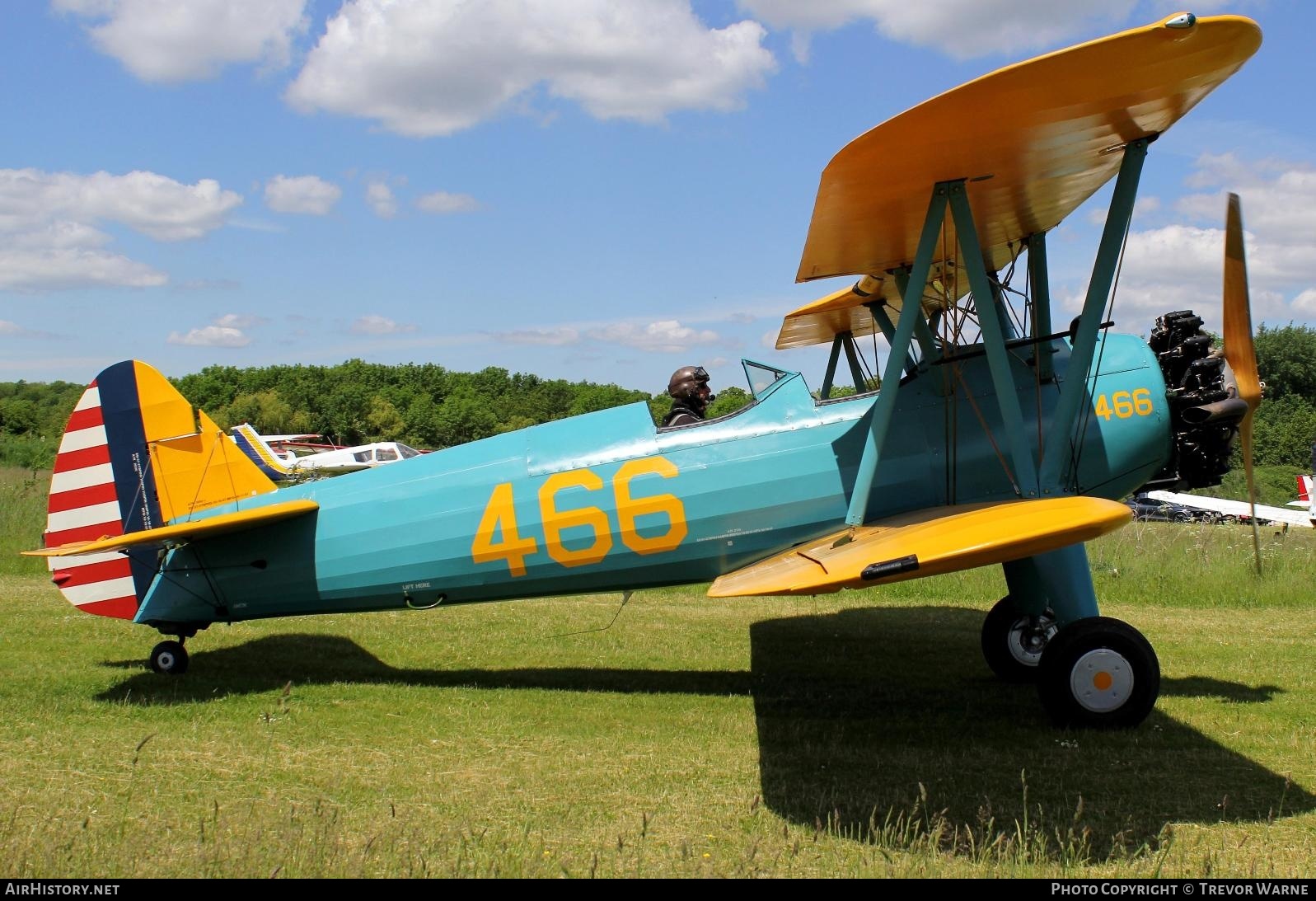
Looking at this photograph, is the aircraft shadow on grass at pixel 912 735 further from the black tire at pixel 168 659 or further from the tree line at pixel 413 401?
the tree line at pixel 413 401

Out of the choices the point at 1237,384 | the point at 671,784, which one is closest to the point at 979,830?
the point at 671,784

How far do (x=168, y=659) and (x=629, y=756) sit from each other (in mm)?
3458

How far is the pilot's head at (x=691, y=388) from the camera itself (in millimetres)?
6199

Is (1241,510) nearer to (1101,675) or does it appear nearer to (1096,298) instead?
(1101,675)

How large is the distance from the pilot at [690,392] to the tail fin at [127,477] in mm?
2791

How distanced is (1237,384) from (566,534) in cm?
405

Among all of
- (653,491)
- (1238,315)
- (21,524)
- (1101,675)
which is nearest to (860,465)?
(653,491)

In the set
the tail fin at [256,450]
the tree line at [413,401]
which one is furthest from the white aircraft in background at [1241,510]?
the tail fin at [256,450]

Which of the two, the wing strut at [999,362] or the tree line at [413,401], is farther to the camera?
the tree line at [413,401]

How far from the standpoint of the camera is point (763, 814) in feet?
12.4

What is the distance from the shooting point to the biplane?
182 inches

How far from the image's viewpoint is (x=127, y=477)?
632 cm

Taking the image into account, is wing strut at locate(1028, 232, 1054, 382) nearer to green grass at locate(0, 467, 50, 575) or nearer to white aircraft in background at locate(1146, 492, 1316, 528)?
green grass at locate(0, 467, 50, 575)

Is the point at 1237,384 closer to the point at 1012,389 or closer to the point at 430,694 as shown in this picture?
the point at 1012,389
